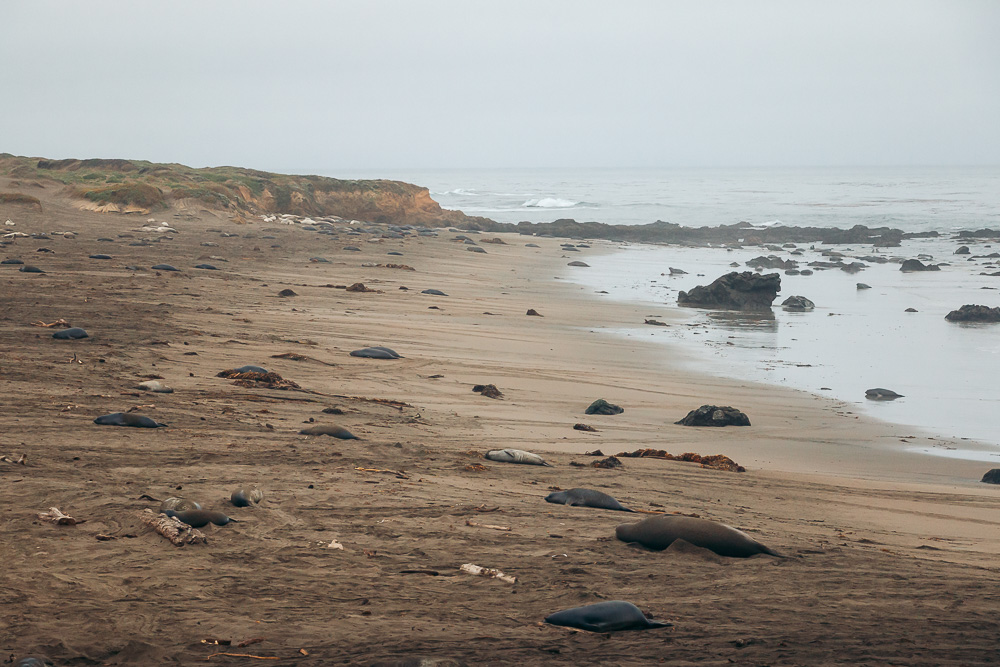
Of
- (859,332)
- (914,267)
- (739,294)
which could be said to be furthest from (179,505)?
(914,267)

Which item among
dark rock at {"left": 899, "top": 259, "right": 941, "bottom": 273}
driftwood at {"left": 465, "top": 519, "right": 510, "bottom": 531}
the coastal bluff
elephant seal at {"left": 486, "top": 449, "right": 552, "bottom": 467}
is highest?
the coastal bluff

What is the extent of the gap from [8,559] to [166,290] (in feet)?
29.7

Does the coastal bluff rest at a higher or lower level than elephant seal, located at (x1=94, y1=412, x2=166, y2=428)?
higher

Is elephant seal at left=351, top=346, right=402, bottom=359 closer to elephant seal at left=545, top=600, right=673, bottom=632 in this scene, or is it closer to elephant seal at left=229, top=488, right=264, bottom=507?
elephant seal at left=229, top=488, right=264, bottom=507

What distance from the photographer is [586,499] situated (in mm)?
4641

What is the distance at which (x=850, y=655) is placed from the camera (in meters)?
2.86

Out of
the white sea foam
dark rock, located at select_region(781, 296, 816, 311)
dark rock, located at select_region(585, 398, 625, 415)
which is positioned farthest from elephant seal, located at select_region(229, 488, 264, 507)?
the white sea foam

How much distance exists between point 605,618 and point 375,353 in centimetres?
616

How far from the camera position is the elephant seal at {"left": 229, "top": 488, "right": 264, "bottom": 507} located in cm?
411

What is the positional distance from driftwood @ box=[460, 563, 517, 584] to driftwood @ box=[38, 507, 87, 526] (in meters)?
1.75

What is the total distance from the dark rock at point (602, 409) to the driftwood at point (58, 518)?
15.7 feet

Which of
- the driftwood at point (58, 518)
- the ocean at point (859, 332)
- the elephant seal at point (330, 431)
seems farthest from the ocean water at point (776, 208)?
the driftwood at point (58, 518)

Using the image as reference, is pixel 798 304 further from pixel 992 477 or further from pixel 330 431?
pixel 330 431

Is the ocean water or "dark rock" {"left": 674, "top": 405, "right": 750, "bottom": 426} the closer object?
"dark rock" {"left": 674, "top": 405, "right": 750, "bottom": 426}
